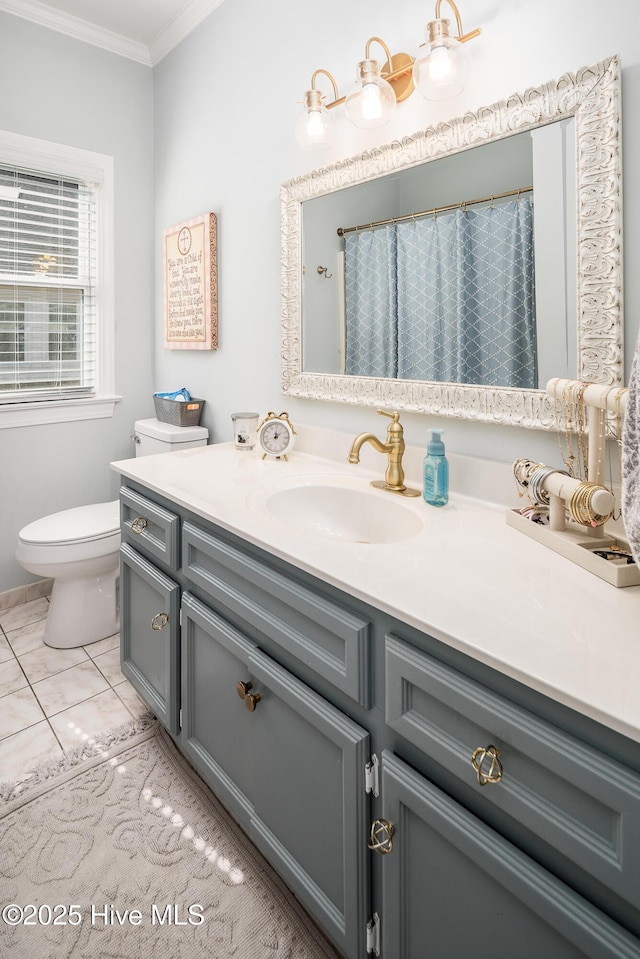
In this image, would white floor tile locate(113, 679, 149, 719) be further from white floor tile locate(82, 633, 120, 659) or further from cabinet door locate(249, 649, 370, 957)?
cabinet door locate(249, 649, 370, 957)

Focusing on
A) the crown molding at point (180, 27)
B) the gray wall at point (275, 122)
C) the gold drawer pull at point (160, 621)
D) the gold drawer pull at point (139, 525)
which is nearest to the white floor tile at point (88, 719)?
the gold drawer pull at point (160, 621)

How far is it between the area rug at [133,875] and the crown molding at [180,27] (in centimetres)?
294

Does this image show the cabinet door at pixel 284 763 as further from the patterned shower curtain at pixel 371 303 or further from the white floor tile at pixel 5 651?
the white floor tile at pixel 5 651

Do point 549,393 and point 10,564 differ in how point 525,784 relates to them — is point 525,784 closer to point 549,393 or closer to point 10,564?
point 549,393

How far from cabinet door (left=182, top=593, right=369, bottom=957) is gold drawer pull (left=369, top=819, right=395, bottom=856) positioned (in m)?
0.04

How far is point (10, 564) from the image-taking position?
101 inches

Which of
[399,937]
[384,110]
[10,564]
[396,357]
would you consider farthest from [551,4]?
[10,564]

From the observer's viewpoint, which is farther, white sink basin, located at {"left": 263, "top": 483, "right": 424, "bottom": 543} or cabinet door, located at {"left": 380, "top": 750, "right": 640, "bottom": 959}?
white sink basin, located at {"left": 263, "top": 483, "right": 424, "bottom": 543}

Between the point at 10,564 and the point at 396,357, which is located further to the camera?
the point at 10,564

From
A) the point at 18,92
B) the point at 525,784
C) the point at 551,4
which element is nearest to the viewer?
the point at 525,784

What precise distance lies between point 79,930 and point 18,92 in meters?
3.04

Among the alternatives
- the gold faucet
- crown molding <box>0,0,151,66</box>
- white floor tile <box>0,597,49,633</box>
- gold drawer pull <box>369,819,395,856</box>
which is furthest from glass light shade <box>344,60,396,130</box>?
white floor tile <box>0,597,49,633</box>

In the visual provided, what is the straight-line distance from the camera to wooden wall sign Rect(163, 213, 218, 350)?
7.54 ft

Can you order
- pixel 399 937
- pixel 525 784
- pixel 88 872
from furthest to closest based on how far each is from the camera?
1. pixel 88 872
2. pixel 399 937
3. pixel 525 784
